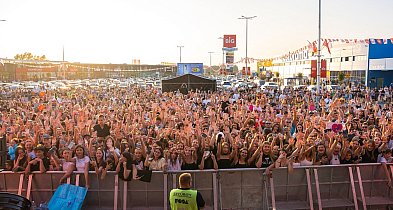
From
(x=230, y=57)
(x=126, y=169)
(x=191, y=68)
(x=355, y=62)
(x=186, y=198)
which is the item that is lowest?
(x=126, y=169)

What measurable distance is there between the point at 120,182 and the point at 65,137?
2.74 meters

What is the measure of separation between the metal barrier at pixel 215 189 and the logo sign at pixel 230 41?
54543mm

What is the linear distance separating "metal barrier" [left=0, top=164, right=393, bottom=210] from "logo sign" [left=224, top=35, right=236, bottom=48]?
5454 centimetres

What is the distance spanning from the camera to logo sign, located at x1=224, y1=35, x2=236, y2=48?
60.8 m

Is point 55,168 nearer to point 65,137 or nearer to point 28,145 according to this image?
point 28,145

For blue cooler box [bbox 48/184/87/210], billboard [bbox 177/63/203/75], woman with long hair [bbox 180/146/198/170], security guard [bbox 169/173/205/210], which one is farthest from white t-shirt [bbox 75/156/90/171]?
billboard [bbox 177/63/203/75]

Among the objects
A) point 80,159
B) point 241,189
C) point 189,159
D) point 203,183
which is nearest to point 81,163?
point 80,159

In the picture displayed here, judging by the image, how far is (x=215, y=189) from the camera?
6832 millimetres

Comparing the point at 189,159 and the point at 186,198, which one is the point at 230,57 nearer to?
the point at 189,159

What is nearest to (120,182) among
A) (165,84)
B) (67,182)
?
(67,182)

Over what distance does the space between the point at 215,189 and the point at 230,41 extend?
183 feet

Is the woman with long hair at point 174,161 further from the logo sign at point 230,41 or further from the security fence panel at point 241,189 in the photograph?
the logo sign at point 230,41

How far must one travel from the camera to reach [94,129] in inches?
420

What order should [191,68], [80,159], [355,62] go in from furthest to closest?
1. [355,62]
2. [191,68]
3. [80,159]
